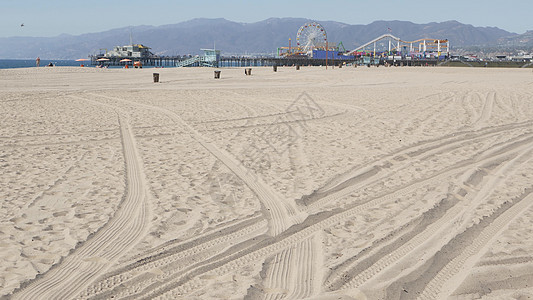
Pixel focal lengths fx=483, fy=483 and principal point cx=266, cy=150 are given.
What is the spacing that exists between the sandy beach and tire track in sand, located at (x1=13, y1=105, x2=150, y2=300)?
0.05ft

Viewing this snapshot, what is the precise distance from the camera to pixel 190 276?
3.58 meters

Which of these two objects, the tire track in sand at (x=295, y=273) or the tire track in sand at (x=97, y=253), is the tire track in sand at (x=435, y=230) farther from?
the tire track in sand at (x=97, y=253)

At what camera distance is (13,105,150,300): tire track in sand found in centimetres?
335

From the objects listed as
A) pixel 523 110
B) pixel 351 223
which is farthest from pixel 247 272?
pixel 523 110

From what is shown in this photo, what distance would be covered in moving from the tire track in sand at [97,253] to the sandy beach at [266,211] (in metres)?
0.01

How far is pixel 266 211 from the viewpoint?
5.07 metres

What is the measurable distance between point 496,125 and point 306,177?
20.9 feet

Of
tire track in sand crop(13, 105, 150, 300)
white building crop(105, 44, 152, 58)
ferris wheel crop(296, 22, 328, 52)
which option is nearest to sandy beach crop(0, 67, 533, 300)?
tire track in sand crop(13, 105, 150, 300)

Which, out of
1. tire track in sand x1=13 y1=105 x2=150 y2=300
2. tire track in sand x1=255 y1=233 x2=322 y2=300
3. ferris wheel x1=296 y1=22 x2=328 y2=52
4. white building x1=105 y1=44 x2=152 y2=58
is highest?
ferris wheel x1=296 y1=22 x2=328 y2=52

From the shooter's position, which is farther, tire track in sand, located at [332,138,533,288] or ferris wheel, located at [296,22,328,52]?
ferris wheel, located at [296,22,328,52]

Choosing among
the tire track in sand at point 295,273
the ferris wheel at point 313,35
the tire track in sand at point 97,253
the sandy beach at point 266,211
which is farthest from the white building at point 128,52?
the tire track in sand at point 295,273

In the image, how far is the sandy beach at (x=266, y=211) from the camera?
3.52 meters

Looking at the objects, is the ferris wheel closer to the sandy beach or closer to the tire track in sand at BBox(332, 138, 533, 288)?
the sandy beach

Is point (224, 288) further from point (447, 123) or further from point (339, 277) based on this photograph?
point (447, 123)
